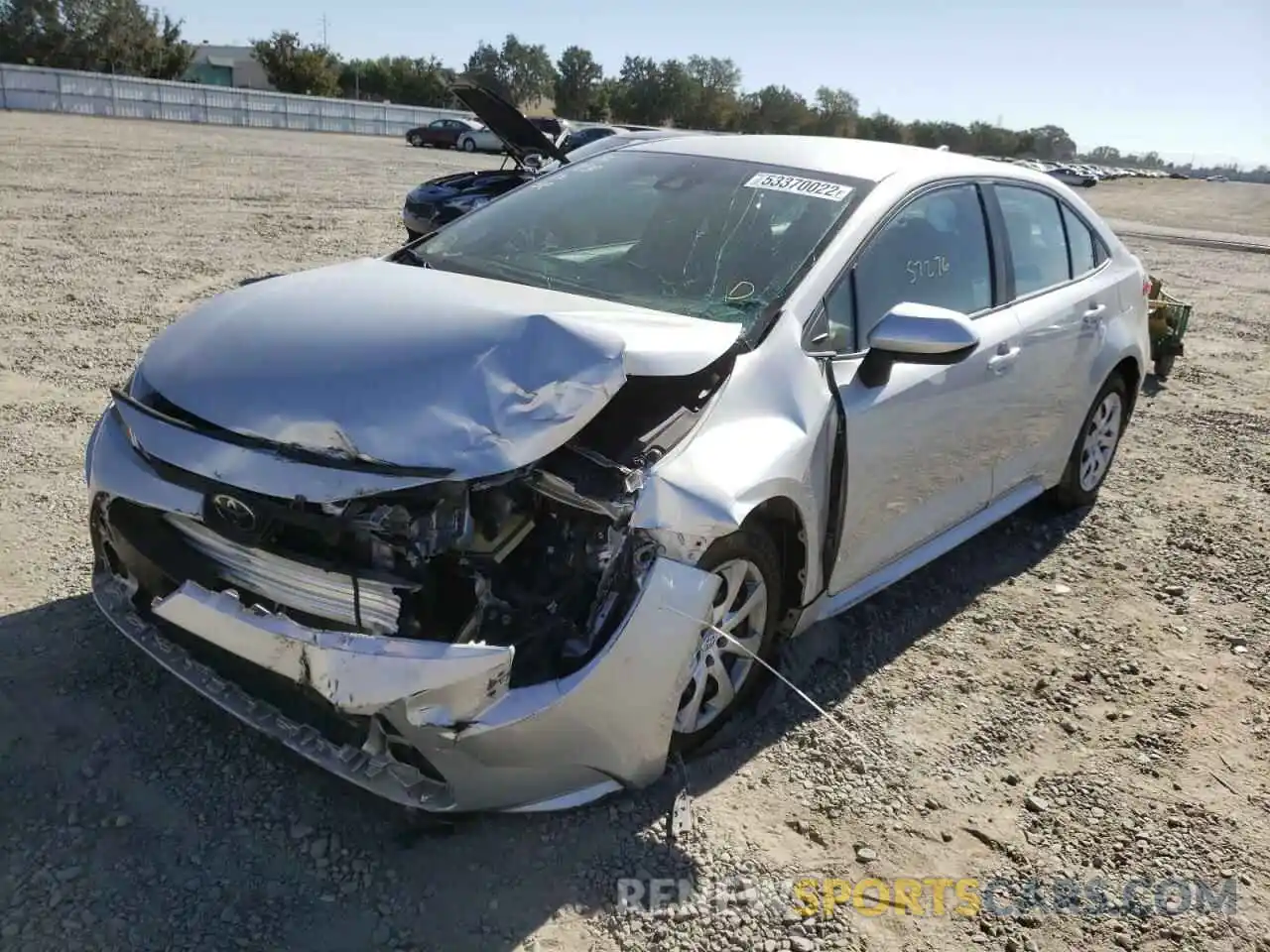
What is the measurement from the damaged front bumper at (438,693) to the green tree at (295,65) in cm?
6889

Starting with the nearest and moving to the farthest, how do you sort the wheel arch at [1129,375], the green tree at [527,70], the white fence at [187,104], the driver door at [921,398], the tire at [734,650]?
1. the tire at [734,650]
2. the driver door at [921,398]
3. the wheel arch at [1129,375]
4. the white fence at [187,104]
5. the green tree at [527,70]

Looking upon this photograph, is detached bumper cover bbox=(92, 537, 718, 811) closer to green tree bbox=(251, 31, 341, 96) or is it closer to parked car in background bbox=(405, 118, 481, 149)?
parked car in background bbox=(405, 118, 481, 149)

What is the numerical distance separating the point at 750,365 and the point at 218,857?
189 centimetres

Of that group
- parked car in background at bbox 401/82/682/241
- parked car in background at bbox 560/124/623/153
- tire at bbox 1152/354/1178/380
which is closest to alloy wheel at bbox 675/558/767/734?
parked car in background at bbox 401/82/682/241

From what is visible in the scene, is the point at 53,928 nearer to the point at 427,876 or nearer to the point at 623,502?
the point at 427,876

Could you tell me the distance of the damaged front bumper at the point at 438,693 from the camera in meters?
2.23

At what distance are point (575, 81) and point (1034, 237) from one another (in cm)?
8281

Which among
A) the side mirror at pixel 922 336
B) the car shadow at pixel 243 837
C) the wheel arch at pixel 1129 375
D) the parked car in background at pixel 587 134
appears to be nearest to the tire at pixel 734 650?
the car shadow at pixel 243 837

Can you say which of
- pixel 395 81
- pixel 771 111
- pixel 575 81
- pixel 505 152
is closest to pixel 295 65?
pixel 395 81

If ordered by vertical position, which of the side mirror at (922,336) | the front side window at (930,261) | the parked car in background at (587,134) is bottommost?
the side mirror at (922,336)

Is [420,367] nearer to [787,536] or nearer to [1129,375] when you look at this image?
[787,536]

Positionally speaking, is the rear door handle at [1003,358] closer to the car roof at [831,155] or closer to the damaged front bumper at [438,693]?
the car roof at [831,155]

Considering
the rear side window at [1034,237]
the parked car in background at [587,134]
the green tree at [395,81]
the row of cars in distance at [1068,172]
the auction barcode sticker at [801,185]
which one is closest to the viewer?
the auction barcode sticker at [801,185]

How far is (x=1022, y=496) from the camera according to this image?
4.54m
